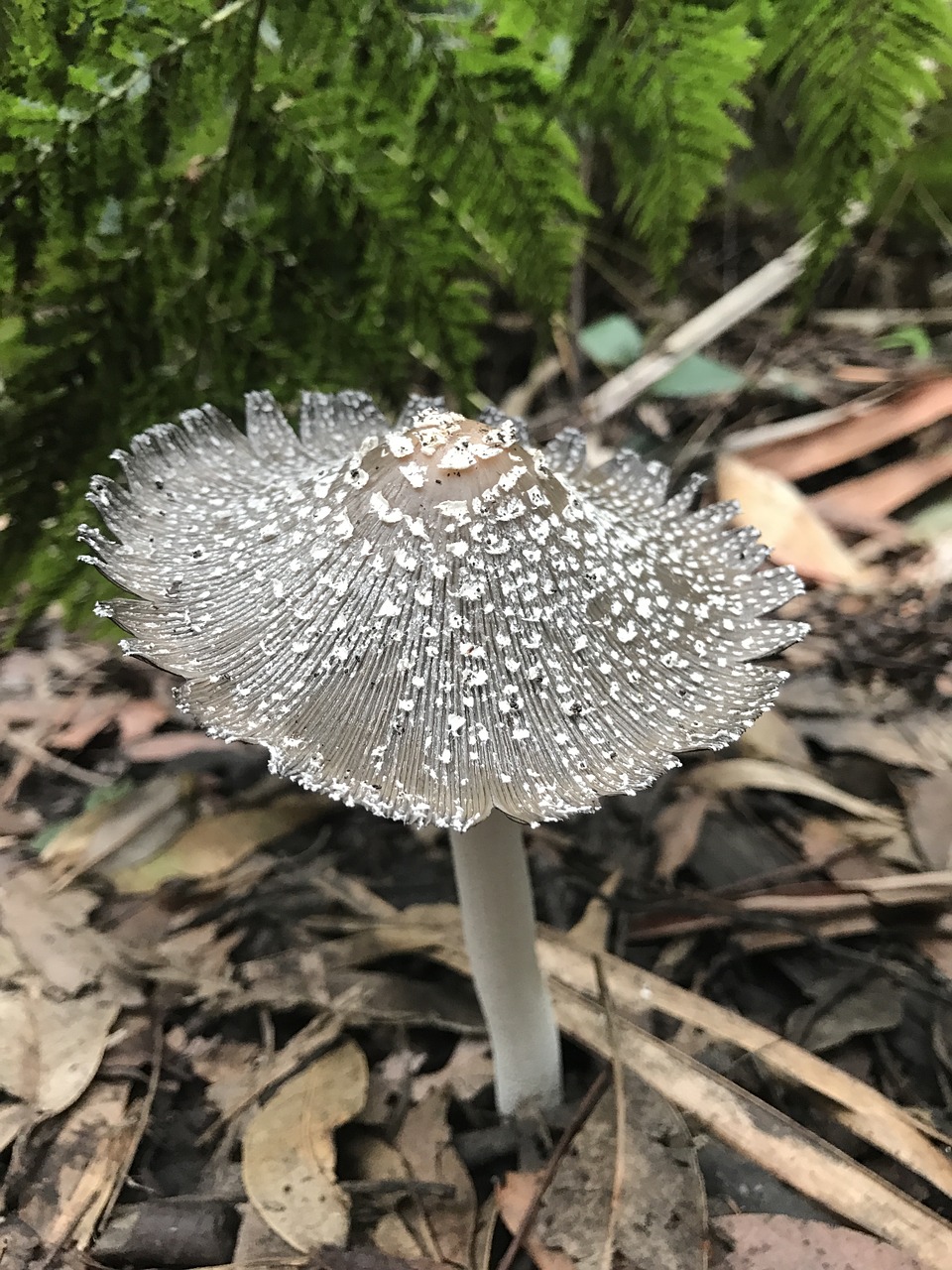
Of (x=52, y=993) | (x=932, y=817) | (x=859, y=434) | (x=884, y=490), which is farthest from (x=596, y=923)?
(x=859, y=434)

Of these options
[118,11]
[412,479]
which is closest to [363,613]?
[412,479]

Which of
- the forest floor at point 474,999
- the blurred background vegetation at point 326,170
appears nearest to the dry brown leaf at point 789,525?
the forest floor at point 474,999

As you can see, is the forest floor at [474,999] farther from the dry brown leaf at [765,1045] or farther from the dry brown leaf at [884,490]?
the dry brown leaf at [884,490]

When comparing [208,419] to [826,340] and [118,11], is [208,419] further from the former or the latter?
[826,340]

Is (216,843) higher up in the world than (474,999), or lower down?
higher up

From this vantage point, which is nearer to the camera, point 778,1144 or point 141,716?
point 778,1144

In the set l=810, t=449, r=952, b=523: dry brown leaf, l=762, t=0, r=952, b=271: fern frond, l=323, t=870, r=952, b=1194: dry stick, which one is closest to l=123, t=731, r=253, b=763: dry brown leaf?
l=323, t=870, r=952, b=1194: dry stick

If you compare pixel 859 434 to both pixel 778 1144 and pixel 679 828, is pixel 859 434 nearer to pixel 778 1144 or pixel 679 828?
pixel 679 828
